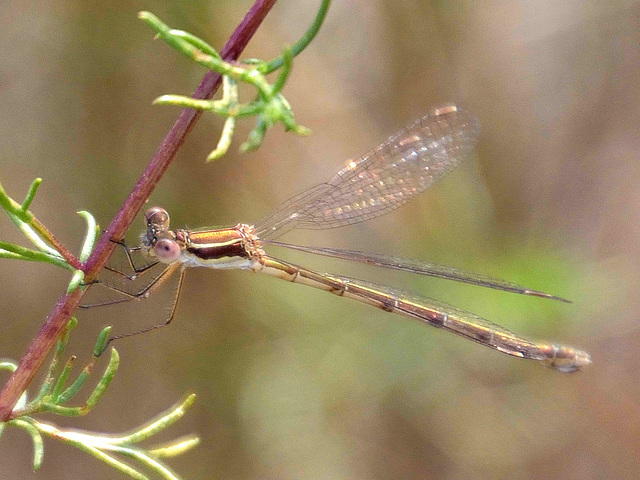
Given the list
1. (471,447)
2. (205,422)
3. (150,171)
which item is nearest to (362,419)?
(471,447)

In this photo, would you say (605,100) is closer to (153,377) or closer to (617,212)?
(617,212)

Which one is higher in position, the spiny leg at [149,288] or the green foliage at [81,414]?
the spiny leg at [149,288]

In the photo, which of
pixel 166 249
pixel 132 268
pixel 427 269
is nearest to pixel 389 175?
pixel 427 269

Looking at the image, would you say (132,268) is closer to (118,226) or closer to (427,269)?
(118,226)

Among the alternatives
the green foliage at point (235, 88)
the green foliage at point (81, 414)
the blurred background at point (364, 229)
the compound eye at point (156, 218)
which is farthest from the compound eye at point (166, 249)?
the blurred background at point (364, 229)

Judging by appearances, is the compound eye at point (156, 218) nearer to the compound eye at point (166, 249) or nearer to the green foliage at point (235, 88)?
the compound eye at point (166, 249)

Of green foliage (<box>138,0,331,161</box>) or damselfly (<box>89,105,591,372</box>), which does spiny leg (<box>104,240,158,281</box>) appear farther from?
green foliage (<box>138,0,331,161</box>)

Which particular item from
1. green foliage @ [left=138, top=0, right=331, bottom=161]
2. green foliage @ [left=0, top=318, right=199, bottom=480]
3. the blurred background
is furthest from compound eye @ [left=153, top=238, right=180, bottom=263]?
the blurred background
